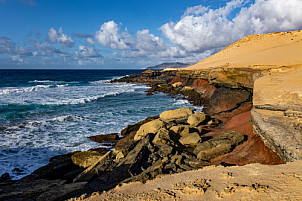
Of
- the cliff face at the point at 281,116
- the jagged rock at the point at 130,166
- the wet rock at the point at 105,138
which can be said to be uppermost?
the cliff face at the point at 281,116

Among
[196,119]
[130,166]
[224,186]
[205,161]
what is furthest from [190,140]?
[224,186]

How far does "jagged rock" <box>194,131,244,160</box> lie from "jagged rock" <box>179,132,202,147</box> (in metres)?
1.06

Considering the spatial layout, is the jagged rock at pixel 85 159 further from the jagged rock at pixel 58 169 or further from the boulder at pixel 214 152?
the boulder at pixel 214 152

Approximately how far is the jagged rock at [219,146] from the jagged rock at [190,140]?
1.06 meters

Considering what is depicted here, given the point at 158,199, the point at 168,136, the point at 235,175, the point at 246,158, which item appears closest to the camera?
the point at 158,199

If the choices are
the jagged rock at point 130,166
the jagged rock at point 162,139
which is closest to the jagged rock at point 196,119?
the jagged rock at point 162,139

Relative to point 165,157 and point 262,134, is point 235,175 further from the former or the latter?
point 165,157

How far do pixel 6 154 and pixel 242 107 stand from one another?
16.0 meters

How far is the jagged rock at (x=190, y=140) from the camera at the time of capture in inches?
Result: 372

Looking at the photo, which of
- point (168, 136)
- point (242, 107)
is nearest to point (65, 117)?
point (168, 136)

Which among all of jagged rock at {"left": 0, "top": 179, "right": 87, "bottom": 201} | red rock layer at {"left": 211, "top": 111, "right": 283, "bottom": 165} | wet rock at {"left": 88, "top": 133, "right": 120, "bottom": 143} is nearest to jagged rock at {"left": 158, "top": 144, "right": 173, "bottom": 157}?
red rock layer at {"left": 211, "top": 111, "right": 283, "bottom": 165}

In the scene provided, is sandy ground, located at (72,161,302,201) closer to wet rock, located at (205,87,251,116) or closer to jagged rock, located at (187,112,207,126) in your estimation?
jagged rock, located at (187,112,207,126)

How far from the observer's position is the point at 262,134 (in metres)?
6.23

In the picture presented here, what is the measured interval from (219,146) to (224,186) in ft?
15.8
